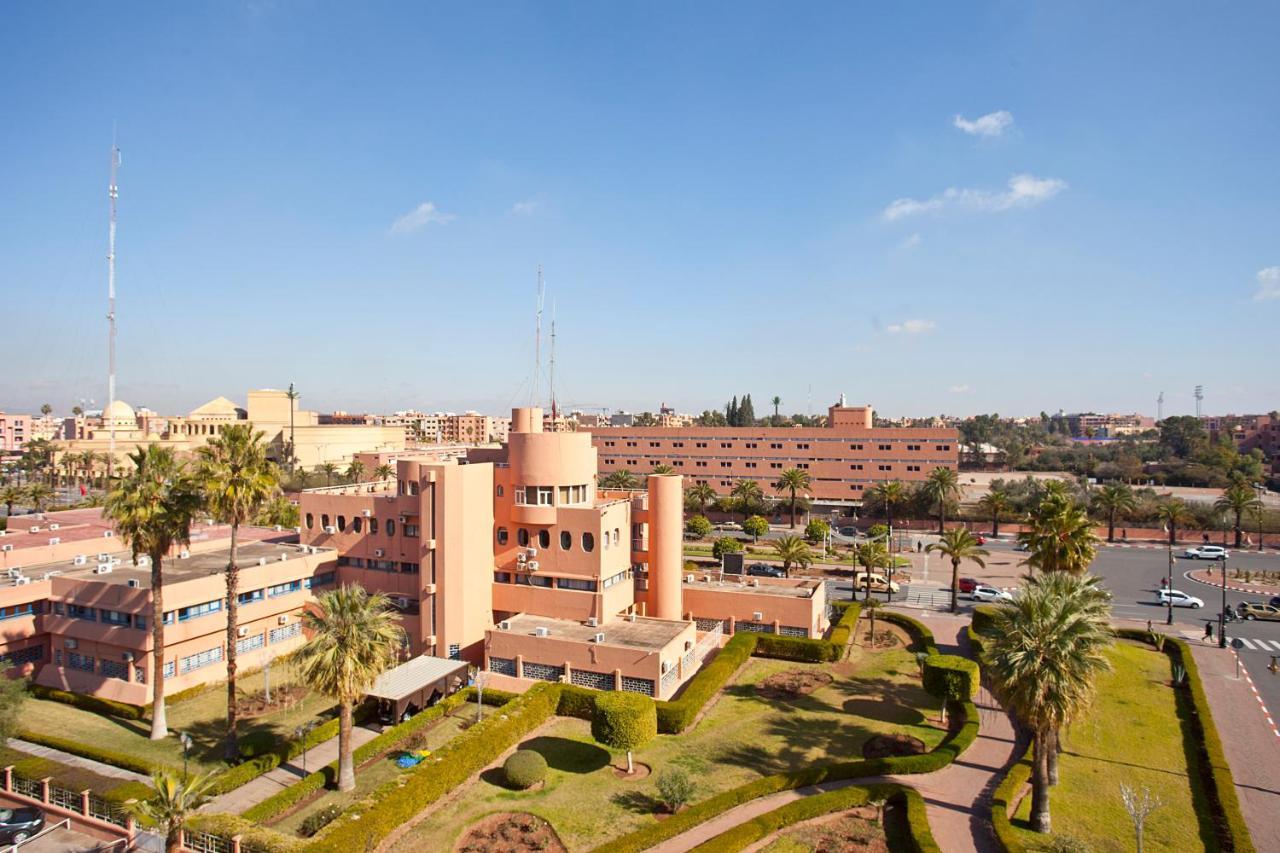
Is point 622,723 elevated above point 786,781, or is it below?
above

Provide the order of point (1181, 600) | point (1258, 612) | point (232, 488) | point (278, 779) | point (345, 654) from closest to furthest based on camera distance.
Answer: point (345, 654) → point (278, 779) → point (232, 488) → point (1258, 612) → point (1181, 600)

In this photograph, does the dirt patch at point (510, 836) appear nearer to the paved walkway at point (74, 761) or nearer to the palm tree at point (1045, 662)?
the paved walkway at point (74, 761)

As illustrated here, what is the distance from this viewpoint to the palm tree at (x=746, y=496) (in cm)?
9750

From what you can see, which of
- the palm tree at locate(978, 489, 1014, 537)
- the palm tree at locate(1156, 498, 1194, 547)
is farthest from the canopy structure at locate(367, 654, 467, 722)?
the palm tree at locate(1156, 498, 1194, 547)

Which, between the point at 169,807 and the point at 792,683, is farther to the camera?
the point at 792,683

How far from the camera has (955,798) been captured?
2780 cm

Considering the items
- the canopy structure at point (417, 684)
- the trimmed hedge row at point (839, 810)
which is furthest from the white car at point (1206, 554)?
the canopy structure at point (417, 684)

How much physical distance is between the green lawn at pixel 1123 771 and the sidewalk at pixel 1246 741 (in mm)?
1734

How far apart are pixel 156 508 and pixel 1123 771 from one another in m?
43.4

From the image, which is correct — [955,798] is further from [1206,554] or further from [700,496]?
[700,496]

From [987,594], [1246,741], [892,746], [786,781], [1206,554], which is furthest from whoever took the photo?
[1206,554]

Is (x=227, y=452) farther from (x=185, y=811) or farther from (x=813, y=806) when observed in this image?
(x=813, y=806)

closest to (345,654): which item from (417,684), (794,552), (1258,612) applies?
(417,684)

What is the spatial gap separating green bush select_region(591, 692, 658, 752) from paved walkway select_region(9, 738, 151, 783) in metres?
18.6
